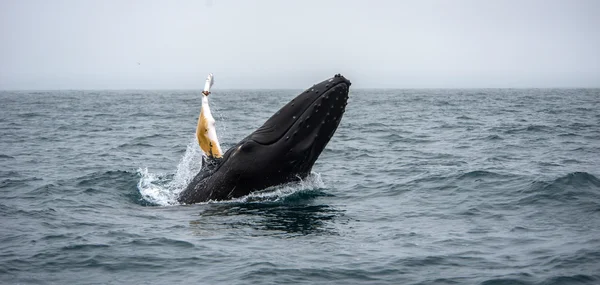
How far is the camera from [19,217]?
1119cm

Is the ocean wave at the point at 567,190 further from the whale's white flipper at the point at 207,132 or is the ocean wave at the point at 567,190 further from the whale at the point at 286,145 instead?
the whale's white flipper at the point at 207,132

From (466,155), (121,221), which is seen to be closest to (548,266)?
(121,221)

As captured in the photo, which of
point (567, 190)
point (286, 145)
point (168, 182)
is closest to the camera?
point (286, 145)

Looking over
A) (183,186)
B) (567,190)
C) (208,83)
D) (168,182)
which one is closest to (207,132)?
(208,83)

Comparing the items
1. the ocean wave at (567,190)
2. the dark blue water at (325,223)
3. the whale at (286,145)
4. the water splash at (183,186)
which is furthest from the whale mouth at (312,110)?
the ocean wave at (567,190)

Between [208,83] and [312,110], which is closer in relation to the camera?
[312,110]

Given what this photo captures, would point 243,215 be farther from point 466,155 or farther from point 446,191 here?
point 466,155

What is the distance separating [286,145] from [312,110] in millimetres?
725

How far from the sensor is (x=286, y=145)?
10.4 m

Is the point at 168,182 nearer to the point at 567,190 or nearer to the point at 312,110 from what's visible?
the point at 312,110

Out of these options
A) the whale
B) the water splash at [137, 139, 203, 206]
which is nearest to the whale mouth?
the whale

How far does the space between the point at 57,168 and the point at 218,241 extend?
10119 millimetres

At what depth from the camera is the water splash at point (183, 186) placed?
11195 mm

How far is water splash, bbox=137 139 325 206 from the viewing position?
441 inches
